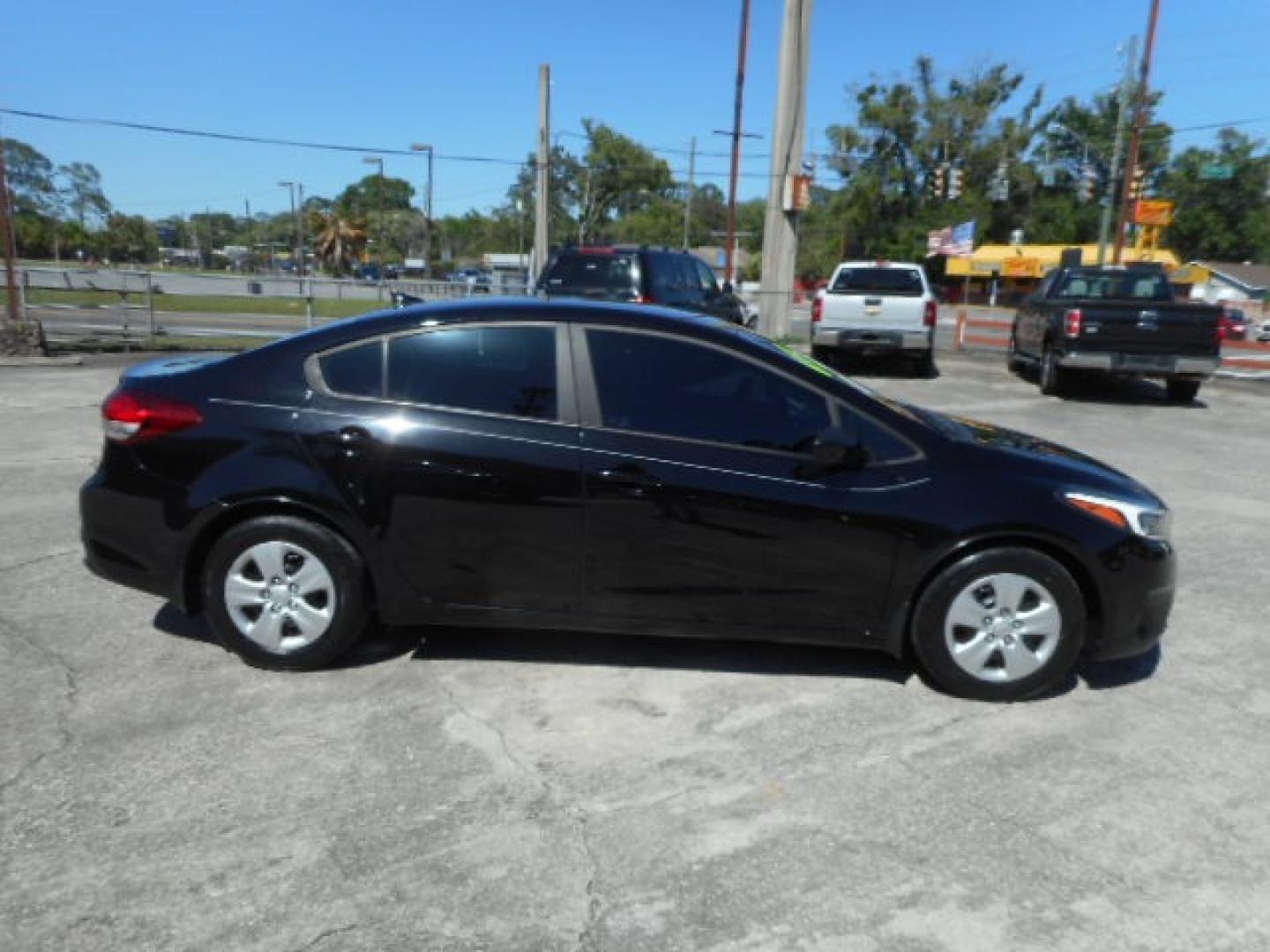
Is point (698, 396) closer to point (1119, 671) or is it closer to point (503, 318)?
point (503, 318)

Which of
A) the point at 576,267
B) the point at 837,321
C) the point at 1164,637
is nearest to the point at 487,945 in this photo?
the point at 1164,637

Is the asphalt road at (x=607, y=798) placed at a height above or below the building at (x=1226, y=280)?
below

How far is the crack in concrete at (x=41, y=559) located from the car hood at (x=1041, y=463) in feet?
15.3

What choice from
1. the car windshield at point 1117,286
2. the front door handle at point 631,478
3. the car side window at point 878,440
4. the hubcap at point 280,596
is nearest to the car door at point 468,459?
the front door handle at point 631,478

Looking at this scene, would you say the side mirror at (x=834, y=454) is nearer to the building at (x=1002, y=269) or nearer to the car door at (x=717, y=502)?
the car door at (x=717, y=502)

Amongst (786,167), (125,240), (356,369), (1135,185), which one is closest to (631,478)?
(356,369)

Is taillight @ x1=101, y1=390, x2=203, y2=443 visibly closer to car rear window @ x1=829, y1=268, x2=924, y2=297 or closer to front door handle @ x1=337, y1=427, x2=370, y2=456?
front door handle @ x1=337, y1=427, x2=370, y2=456

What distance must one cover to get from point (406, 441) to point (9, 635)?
2.09 m

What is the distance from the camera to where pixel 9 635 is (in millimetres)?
4172

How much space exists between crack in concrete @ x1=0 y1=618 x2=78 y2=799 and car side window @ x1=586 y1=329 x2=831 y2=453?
2231mm

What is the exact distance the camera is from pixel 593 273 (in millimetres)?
11641

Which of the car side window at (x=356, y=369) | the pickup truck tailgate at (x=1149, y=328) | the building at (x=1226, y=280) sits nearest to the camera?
the car side window at (x=356, y=369)

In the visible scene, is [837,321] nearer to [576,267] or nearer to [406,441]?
[576,267]

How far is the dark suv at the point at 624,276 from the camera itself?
11367mm
